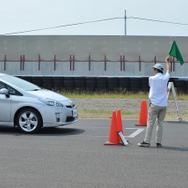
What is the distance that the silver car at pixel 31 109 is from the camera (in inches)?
532

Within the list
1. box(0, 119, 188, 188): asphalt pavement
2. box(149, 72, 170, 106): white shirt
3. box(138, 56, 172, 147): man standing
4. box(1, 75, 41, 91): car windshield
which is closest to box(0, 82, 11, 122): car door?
box(0, 119, 188, 188): asphalt pavement

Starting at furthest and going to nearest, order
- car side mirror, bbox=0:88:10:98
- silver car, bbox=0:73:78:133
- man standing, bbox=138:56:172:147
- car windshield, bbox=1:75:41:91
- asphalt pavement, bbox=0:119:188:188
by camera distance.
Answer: car windshield, bbox=1:75:41:91, car side mirror, bbox=0:88:10:98, silver car, bbox=0:73:78:133, man standing, bbox=138:56:172:147, asphalt pavement, bbox=0:119:188:188

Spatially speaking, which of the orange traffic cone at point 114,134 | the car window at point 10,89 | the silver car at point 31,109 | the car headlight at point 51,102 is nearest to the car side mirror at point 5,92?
the silver car at point 31,109

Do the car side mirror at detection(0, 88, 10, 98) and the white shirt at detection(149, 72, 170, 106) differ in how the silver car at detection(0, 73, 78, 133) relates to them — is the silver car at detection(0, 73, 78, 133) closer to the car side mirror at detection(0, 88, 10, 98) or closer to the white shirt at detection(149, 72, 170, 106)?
the car side mirror at detection(0, 88, 10, 98)

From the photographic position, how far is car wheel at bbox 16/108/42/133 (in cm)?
1356

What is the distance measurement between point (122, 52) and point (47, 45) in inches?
220

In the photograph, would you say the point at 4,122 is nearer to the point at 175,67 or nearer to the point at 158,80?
the point at 158,80

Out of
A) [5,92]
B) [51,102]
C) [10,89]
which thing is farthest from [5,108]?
[51,102]

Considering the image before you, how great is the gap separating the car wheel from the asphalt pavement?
0.22m

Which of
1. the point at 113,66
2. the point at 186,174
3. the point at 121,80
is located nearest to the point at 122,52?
the point at 113,66

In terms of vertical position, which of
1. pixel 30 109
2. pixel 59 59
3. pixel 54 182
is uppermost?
pixel 59 59

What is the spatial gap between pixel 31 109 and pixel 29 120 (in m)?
0.28

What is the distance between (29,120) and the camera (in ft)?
44.6

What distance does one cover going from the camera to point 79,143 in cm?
1203
